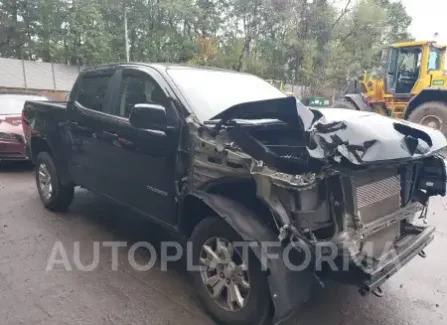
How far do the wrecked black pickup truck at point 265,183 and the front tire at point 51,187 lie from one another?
141cm

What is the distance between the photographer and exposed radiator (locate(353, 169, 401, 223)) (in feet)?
8.07

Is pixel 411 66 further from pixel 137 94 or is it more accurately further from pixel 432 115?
pixel 137 94

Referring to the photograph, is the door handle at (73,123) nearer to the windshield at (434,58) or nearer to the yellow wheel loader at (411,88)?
the yellow wheel loader at (411,88)

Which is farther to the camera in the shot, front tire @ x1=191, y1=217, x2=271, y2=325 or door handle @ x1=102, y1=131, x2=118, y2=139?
door handle @ x1=102, y1=131, x2=118, y2=139

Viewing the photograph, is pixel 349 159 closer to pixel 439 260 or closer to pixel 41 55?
pixel 439 260

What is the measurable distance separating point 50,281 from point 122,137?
1.38m

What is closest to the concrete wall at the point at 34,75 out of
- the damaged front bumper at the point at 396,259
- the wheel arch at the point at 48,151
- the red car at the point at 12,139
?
the red car at the point at 12,139

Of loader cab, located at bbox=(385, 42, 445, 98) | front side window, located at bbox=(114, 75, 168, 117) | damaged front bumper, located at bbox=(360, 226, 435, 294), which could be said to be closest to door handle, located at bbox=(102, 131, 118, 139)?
front side window, located at bbox=(114, 75, 168, 117)

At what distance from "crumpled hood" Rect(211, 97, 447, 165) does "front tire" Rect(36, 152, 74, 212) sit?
111 inches

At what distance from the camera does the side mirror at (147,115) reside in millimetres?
2751

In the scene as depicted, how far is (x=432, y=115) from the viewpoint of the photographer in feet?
34.6

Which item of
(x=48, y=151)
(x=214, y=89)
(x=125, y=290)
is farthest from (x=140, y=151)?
(x=48, y=151)

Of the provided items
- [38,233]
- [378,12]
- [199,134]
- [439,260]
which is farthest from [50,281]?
[378,12]

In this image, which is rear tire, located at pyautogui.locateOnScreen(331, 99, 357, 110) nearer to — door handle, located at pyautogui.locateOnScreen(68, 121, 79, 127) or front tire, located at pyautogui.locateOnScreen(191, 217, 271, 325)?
door handle, located at pyautogui.locateOnScreen(68, 121, 79, 127)
